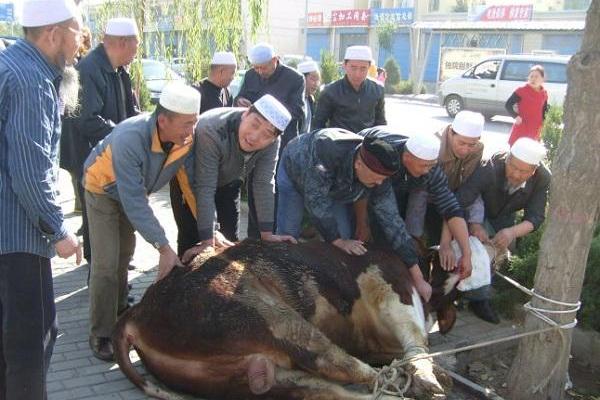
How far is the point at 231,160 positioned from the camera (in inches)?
173

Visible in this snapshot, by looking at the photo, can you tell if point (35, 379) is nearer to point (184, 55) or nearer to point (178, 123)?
point (178, 123)

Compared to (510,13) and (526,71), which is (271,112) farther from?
(510,13)

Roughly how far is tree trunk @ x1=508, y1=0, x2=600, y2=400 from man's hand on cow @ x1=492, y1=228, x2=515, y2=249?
1280 mm

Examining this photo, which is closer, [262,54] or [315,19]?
[262,54]

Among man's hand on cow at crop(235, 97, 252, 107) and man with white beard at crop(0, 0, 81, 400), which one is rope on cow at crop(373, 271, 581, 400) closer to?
man with white beard at crop(0, 0, 81, 400)

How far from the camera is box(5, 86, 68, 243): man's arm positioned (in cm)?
261

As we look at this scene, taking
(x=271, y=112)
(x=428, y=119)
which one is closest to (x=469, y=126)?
(x=271, y=112)

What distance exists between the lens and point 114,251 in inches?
164

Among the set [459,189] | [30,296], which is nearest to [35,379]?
[30,296]

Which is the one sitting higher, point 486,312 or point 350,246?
point 350,246

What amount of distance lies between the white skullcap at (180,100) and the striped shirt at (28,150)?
830 millimetres

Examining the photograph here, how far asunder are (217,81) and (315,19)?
41419mm

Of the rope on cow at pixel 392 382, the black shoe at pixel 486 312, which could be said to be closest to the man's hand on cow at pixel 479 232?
the black shoe at pixel 486 312

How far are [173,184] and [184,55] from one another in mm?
6140
